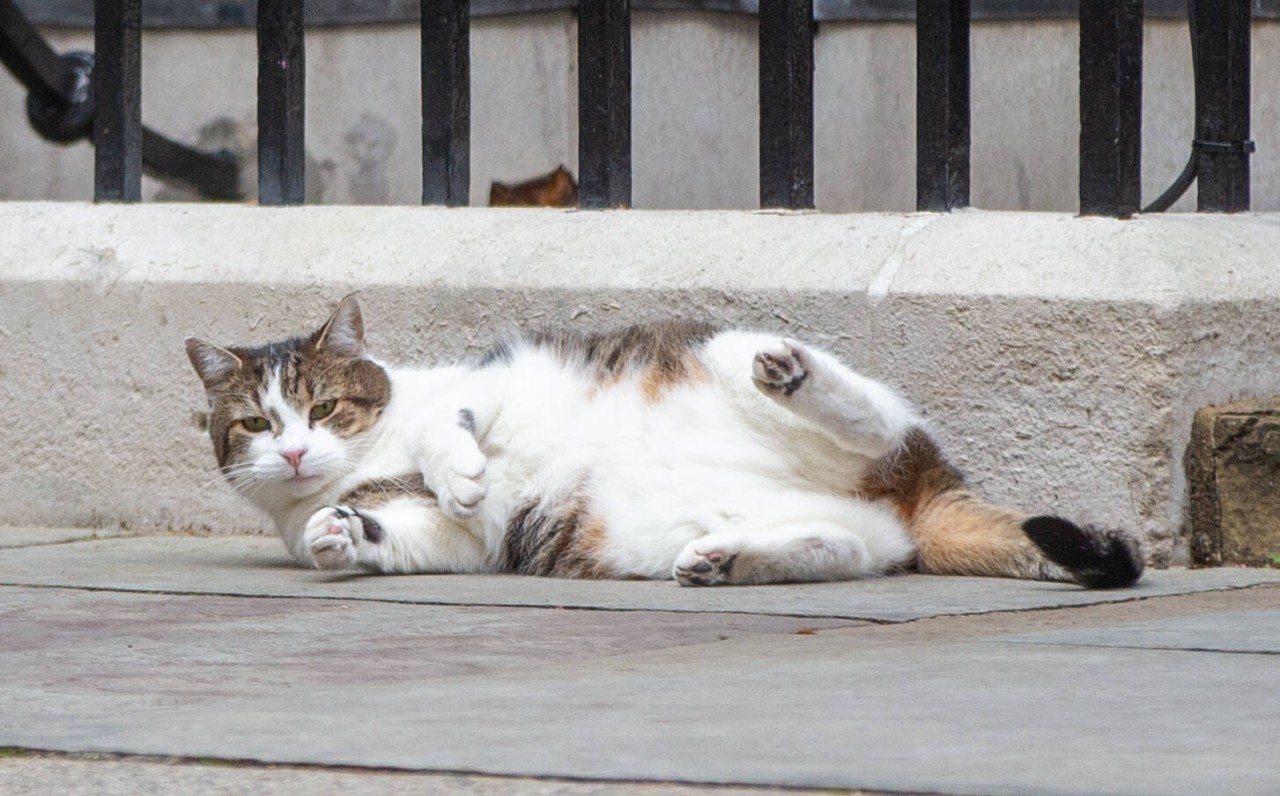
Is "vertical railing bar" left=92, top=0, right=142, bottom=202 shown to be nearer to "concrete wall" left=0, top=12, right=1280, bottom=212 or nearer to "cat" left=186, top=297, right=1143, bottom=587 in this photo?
"cat" left=186, top=297, right=1143, bottom=587

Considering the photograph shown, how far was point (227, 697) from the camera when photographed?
8.16 feet

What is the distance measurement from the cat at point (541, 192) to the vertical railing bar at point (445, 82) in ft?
3.96

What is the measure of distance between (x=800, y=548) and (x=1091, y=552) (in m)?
0.55

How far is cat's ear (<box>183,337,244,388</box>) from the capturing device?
4.28 m

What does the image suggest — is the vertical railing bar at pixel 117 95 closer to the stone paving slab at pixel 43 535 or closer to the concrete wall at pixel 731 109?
the stone paving slab at pixel 43 535

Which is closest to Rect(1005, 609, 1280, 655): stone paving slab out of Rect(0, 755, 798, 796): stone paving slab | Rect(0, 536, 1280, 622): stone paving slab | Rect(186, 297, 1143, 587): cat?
Rect(0, 536, 1280, 622): stone paving slab

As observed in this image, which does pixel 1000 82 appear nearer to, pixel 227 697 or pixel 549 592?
pixel 549 592

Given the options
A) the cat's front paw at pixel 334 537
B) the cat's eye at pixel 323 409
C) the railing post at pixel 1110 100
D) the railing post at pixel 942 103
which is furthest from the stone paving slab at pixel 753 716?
the railing post at pixel 942 103

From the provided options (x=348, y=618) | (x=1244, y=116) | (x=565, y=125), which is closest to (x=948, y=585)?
(x=348, y=618)

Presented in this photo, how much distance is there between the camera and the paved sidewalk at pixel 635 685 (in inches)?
77.8

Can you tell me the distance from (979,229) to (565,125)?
8.03 ft

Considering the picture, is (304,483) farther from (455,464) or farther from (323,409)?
(455,464)

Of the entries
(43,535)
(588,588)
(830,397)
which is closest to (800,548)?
(830,397)

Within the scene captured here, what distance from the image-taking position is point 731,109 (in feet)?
21.7
